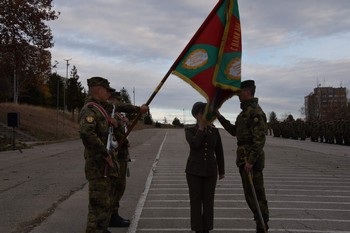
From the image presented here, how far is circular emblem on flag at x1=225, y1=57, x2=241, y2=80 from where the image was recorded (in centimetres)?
615

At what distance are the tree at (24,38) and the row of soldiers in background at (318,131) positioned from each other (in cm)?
2620

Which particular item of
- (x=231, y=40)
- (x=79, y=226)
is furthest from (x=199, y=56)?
(x=79, y=226)

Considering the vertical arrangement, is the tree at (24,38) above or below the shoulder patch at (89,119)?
above

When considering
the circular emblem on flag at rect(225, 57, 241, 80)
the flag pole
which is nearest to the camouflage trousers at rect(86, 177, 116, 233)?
the flag pole

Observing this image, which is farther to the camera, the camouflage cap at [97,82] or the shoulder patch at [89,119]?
the camouflage cap at [97,82]

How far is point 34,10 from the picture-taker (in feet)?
129

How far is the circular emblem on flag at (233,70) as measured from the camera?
20.2 feet

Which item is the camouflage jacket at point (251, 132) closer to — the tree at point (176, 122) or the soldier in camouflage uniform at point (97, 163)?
the soldier in camouflage uniform at point (97, 163)

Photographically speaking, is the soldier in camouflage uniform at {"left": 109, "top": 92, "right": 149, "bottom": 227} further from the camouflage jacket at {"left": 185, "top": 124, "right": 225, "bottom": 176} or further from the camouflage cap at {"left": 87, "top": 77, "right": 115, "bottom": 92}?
the camouflage jacket at {"left": 185, "top": 124, "right": 225, "bottom": 176}

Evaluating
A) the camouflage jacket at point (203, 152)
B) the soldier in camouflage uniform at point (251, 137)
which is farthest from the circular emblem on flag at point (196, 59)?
the camouflage jacket at point (203, 152)

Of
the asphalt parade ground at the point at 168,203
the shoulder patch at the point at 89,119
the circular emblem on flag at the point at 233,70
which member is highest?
the circular emblem on flag at the point at 233,70

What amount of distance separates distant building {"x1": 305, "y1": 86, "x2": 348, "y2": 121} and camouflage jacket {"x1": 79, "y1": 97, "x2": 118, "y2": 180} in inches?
3631

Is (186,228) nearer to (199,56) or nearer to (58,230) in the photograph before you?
(58,230)

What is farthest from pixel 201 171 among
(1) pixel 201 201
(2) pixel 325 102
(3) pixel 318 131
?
(2) pixel 325 102
